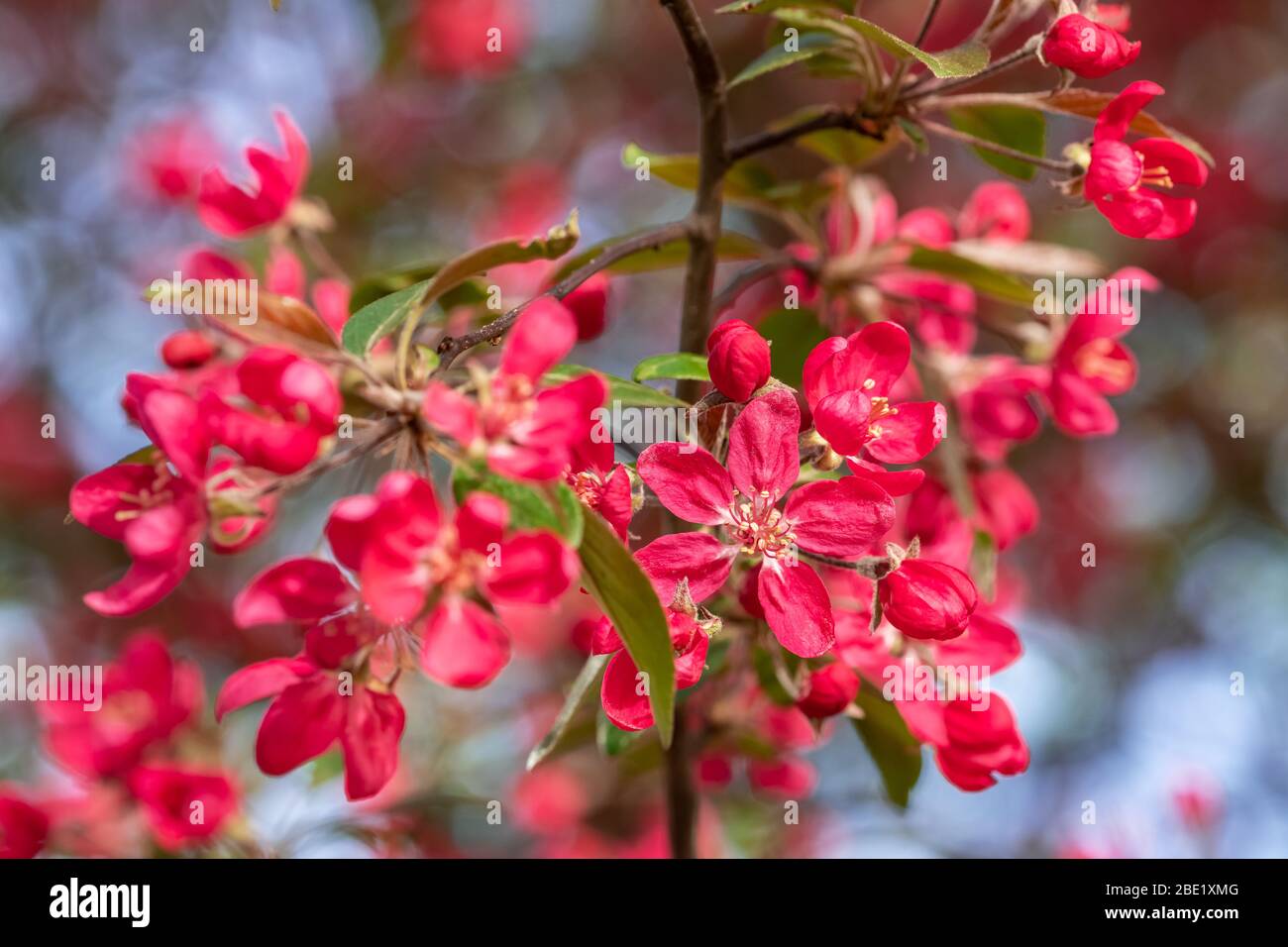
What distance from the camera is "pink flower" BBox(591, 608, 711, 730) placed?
1.04m

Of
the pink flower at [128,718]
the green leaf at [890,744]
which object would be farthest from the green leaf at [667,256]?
the pink flower at [128,718]

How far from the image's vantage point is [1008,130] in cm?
146

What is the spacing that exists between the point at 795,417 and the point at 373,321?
1.38ft

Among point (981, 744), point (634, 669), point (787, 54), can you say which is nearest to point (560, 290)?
point (634, 669)

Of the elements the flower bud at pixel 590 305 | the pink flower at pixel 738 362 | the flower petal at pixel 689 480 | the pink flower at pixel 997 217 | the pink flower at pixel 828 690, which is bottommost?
the pink flower at pixel 828 690

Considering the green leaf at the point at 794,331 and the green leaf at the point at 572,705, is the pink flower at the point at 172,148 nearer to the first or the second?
the green leaf at the point at 794,331

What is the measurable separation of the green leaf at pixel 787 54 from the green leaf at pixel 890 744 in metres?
0.76

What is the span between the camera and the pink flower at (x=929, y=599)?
3.46 feet

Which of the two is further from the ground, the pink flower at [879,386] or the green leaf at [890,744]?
the pink flower at [879,386]

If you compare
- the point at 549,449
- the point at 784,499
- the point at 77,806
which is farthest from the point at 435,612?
the point at 77,806

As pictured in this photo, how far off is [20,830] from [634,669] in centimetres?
103

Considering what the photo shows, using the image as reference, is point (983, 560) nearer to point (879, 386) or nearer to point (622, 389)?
point (879, 386)

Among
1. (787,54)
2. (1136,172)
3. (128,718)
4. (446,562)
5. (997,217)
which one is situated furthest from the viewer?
(997,217)

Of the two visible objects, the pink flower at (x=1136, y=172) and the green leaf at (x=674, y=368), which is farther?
the pink flower at (x=1136, y=172)
